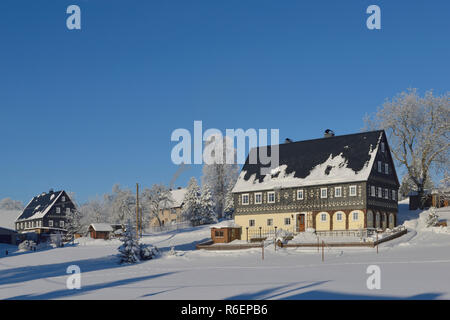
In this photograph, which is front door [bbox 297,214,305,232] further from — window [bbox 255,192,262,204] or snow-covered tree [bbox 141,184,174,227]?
snow-covered tree [bbox 141,184,174,227]

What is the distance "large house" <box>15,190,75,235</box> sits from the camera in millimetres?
98188

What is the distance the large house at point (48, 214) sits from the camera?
98.2m

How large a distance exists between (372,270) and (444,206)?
39403 mm

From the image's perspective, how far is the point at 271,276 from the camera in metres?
26.9

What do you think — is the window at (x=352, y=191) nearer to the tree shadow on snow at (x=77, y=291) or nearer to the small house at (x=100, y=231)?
the tree shadow on snow at (x=77, y=291)

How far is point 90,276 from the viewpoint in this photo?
3195 centimetres

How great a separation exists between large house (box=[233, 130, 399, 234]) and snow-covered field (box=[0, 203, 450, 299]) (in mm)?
5621

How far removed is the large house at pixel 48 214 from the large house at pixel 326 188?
5216 cm

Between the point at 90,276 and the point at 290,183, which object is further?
the point at 290,183

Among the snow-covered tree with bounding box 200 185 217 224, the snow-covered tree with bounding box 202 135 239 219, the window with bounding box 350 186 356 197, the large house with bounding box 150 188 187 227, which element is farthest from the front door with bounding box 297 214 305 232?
the large house with bounding box 150 188 187 227

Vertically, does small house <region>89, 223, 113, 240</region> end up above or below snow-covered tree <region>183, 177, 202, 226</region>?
below

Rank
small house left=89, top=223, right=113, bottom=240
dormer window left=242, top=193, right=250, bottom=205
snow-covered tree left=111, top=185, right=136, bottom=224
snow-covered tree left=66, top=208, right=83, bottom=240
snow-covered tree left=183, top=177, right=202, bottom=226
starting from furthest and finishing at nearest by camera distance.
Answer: snow-covered tree left=66, top=208, right=83, bottom=240, snow-covered tree left=111, top=185, right=136, bottom=224, snow-covered tree left=183, top=177, right=202, bottom=226, small house left=89, top=223, right=113, bottom=240, dormer window left=242, top=193, right=250, bottom=205
